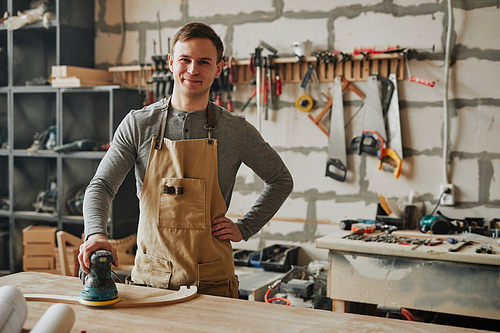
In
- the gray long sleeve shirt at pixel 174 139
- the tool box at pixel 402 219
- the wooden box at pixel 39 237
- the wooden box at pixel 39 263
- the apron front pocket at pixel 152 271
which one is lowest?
the wooden box at pixel 39 263

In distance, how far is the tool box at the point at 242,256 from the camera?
2897 millimetres

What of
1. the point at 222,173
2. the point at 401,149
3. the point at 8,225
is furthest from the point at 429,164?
the point at 8,225

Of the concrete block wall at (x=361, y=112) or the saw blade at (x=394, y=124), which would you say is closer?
the concrete block wall at (x=361, y=112)

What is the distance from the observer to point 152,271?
1.61 m

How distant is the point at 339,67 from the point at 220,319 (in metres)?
2.04

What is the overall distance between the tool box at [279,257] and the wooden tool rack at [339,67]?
3.49 feet

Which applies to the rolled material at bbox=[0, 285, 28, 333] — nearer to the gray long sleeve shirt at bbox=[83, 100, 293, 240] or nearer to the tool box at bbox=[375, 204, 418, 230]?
the gray long sleeve shirt at bbox=[83, 100, 293, 240]

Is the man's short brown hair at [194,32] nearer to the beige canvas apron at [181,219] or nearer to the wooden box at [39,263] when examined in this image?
the beige canvas apron at [181,219]

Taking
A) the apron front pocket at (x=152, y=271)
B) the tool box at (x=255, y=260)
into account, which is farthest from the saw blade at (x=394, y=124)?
the apron front pocket at (x=152, y=271)

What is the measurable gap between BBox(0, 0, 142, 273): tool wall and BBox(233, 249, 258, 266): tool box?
2.68 ft

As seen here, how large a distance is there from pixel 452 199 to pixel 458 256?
741mm

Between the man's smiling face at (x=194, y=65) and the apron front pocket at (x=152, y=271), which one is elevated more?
the man's smiling face at (x=194, y=65)

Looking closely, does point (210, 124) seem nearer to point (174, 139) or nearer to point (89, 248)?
point (174, 139)

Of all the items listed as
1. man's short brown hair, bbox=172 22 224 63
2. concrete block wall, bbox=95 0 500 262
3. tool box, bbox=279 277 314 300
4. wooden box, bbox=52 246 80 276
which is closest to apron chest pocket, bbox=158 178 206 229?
man's short brown hair, bbox=172 22 224 63
